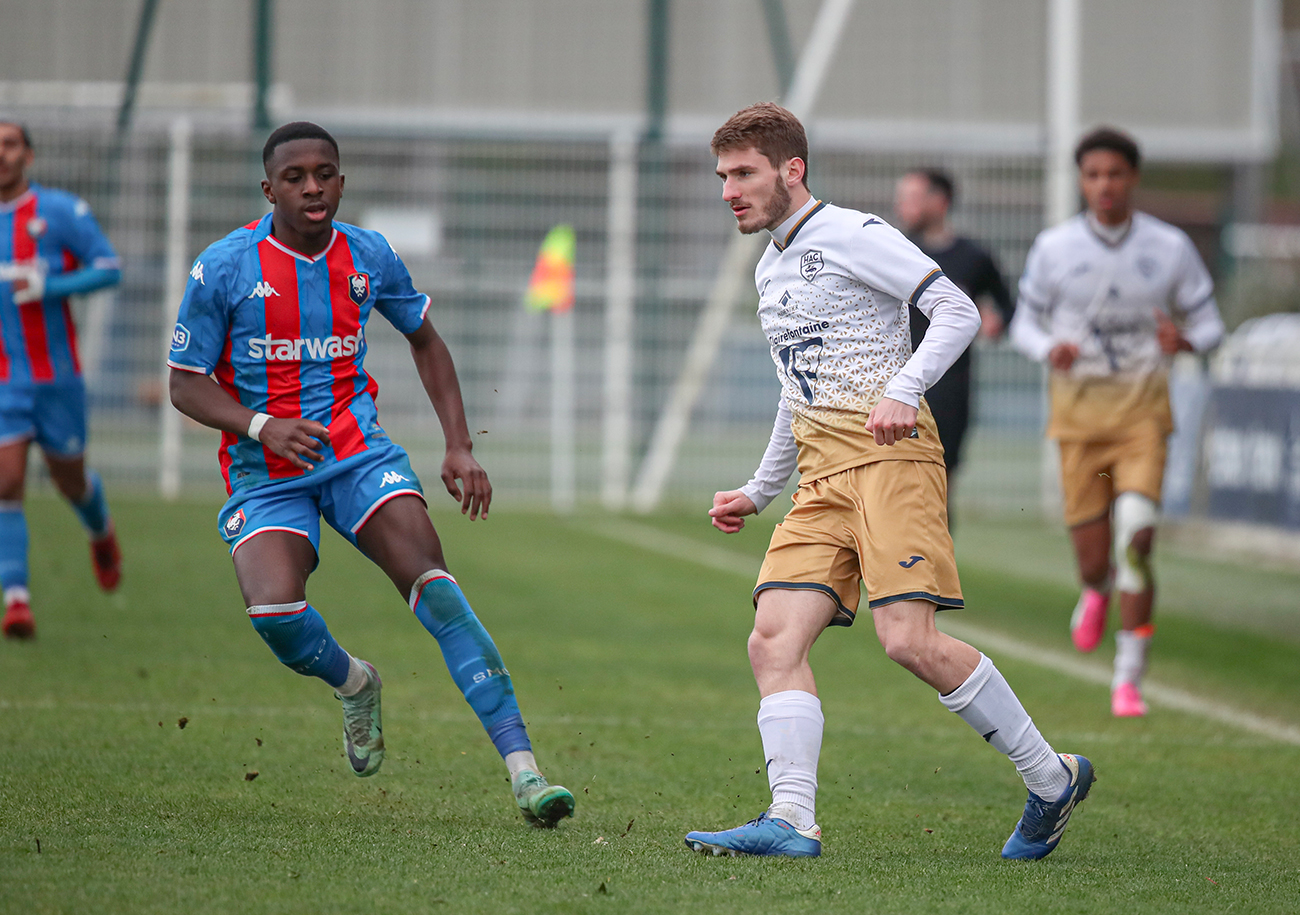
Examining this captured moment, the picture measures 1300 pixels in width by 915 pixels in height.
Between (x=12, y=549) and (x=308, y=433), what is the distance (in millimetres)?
4033

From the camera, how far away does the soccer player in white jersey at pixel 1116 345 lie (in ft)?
23.4

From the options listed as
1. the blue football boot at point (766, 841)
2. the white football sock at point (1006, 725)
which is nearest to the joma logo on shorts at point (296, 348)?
the blue football boot at point (766, 841)

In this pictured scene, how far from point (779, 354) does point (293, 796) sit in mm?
→ 1936

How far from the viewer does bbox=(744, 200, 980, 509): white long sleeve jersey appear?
4227mm

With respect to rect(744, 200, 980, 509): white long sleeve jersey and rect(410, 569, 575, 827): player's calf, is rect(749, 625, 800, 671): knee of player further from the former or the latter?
rect(410, 569, 575, 827): player's calf

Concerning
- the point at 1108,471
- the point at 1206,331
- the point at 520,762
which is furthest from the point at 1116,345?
the point at 520,762

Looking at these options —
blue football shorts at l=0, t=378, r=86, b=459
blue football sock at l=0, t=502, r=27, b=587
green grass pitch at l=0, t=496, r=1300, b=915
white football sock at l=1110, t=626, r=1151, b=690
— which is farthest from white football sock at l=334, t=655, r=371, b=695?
blue football shorts at l=0, t=378, r=86, b=459

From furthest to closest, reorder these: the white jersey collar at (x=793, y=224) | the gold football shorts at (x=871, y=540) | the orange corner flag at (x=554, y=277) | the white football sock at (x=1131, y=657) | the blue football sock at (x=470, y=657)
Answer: the orange corner flag at (x=554, y=277)
the white football sock at (x=1131, y=657)
the blue football sock at (x=470, y=657)
the white jersey collar at (x=793, y=224)
the gold football shorts at (x=871, y=540)

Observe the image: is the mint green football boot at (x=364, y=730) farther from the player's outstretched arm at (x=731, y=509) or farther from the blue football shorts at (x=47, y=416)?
the blue football shorts at (x=47, y=416)

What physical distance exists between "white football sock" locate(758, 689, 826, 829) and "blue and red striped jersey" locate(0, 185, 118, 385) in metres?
5.19

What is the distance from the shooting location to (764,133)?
4.29m

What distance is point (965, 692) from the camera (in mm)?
4195

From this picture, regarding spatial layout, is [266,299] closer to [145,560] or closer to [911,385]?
[911,385]

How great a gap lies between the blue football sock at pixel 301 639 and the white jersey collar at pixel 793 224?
1.64m
